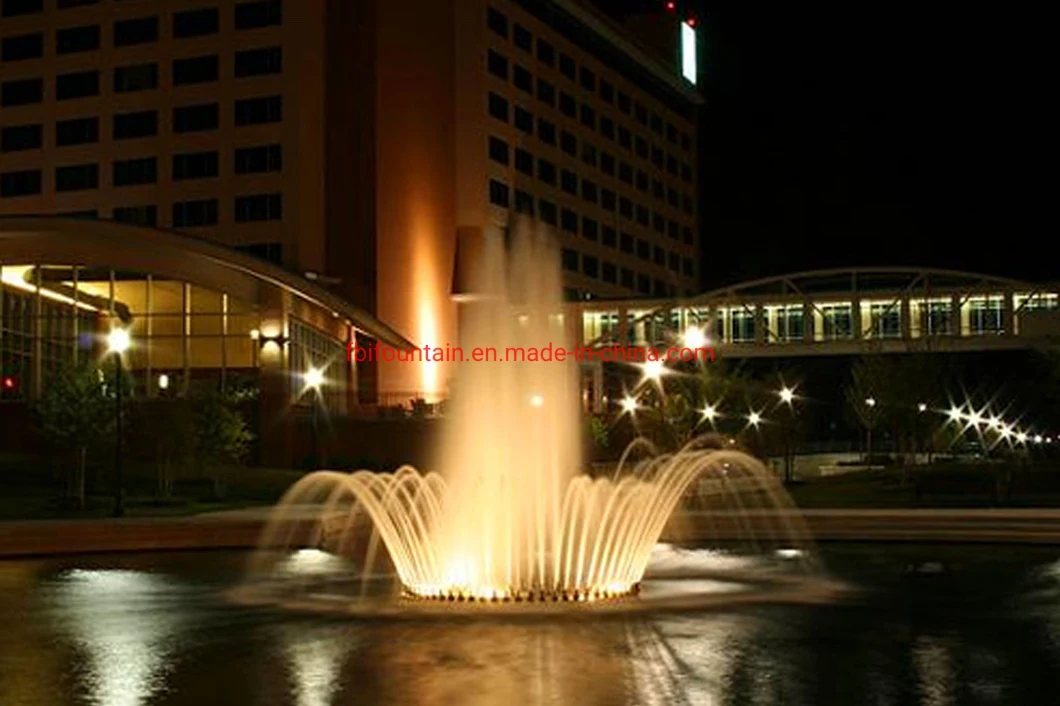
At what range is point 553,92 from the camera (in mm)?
92250

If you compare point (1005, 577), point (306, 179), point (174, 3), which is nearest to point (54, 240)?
point (306, 179)

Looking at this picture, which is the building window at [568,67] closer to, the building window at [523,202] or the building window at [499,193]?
the building window at [523,202]

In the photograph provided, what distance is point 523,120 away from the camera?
87438 millimetres

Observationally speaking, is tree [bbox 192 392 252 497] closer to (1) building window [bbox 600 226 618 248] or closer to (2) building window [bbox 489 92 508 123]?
(2) building window [bbox 489 92 508 123]

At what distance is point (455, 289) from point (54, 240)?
2928cm

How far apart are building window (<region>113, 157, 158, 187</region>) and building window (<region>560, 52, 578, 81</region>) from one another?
1207 inches

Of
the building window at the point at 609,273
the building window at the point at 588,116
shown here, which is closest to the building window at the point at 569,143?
the building window at the point at 588,116

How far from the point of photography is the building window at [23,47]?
257 ft

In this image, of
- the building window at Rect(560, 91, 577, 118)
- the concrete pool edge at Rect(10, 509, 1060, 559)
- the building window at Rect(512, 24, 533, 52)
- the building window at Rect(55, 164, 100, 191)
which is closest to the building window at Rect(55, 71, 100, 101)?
the building window at Rect(55, 164, 100, 191)

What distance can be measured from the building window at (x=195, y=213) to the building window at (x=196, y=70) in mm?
6452

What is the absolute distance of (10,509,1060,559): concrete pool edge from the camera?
27.3 meters

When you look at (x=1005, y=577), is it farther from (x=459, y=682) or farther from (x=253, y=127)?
(x=253, y=127)

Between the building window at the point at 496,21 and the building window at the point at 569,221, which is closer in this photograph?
the building window at the point at 496,21

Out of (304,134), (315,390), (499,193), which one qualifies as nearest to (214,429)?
(315,390)
